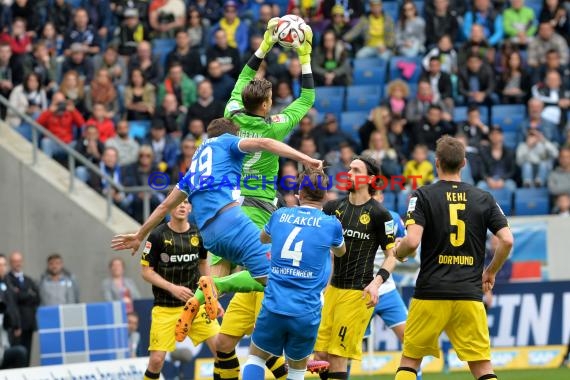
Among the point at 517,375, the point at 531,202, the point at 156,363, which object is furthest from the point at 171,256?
the point at 531,202

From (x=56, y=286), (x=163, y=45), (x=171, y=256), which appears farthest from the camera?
(x=163, y=45)

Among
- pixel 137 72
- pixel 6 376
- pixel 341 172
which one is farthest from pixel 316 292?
pixel 137 72

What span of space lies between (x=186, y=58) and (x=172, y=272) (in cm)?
999

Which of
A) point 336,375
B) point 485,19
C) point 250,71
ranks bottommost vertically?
point 336,375

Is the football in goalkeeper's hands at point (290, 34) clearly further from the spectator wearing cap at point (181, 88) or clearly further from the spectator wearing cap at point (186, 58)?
the spectator wearing cap at point (186, 58)

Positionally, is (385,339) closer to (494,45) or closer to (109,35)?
(494,45)

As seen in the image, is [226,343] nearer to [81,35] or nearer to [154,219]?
[154,219]

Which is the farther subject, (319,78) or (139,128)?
(319,78)

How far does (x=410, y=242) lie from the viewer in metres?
11.2

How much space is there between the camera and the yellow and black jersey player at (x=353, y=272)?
1335 cm

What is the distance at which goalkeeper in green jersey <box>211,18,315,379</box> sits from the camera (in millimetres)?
12984

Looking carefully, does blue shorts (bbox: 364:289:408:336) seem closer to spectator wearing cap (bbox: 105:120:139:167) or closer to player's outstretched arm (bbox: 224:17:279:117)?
player's outstretched arm (bbox: 224:17:279:117)

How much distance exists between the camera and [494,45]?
25172mm

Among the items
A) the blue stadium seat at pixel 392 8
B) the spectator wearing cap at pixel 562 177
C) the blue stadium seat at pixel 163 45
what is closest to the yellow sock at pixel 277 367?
the spectator wearing cap at pixel 562 177
